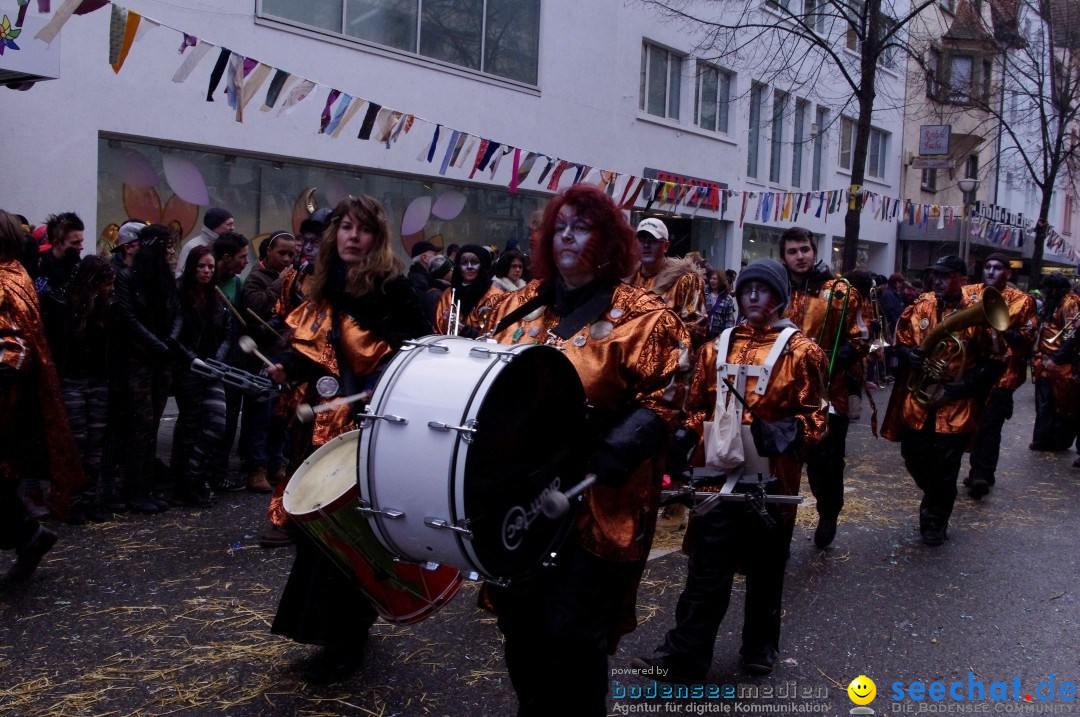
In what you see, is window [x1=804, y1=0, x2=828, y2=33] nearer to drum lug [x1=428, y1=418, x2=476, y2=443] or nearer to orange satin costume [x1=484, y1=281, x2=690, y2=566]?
orange satin costume [x1=484, y1=281, x2=690, y2=566]

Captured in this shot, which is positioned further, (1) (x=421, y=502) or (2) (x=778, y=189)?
(2) (x=778, y=189)

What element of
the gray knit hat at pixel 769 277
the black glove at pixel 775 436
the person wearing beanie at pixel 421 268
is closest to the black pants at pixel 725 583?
the black glove at pixel 775 436

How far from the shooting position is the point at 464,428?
264cm

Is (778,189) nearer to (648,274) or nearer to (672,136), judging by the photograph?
(672,136)

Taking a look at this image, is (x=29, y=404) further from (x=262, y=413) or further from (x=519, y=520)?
(x=519, y=520)

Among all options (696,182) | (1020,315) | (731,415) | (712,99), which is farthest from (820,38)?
(731,415)

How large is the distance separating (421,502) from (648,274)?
15.8 ft

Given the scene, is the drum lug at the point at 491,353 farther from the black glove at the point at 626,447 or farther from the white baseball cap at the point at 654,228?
the white baseball cap at the point at 654,228

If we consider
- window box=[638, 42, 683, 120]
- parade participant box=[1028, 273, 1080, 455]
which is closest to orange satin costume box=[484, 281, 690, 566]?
parade participant box=[1028, 273, 1080, 455]

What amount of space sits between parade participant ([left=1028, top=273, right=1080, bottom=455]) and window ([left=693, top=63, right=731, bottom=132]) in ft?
32.9

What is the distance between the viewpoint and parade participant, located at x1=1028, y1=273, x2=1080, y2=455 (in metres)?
10.5

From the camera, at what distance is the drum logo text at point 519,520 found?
9.18 ft

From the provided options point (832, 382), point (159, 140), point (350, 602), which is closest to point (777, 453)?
point (350, 602)

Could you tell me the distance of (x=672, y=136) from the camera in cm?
1919
